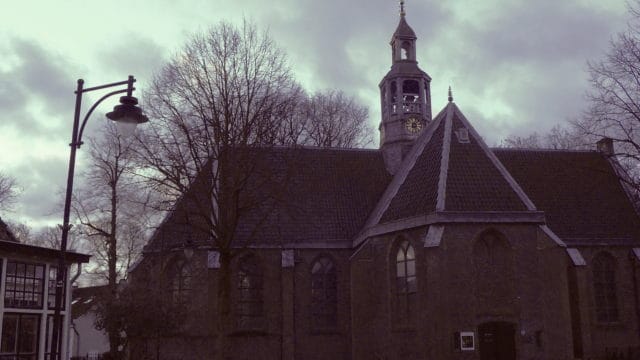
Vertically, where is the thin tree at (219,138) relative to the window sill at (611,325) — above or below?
above

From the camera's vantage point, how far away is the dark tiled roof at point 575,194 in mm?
32188

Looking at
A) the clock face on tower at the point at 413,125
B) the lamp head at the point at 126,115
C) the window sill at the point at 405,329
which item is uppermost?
the clock face on tower at the point at 413,125

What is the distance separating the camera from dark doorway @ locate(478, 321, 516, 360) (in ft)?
81.8

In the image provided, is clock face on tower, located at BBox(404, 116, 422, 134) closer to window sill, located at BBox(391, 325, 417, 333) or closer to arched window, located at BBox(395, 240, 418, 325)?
arched window, located at BBox(395, 240, 418, 325)

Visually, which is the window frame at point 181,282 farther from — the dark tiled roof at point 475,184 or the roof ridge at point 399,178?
the dark tiled roof at point 475,184

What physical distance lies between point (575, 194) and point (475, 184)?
32.4ft

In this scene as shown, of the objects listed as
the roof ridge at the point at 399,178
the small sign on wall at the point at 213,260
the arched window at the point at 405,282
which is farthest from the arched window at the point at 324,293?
the small sign on wall at the point at 213,260

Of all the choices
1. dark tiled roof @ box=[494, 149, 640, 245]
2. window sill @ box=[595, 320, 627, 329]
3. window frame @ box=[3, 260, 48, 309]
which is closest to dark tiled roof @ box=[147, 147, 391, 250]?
window frame @ box=[3, 260, 48, 309]

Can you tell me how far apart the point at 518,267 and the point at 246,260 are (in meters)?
13.2

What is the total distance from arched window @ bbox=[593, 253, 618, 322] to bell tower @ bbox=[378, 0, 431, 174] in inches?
458

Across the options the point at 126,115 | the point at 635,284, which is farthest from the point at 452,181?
the point at 126,115

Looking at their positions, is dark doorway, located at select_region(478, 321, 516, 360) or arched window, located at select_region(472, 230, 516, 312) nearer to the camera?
dark doorway, located at select_region(478, 321, 516, 360)

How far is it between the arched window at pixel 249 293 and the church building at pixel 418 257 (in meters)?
0.07

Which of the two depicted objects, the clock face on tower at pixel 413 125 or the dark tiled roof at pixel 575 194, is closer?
the dark tiled roof at pixel 575 194
